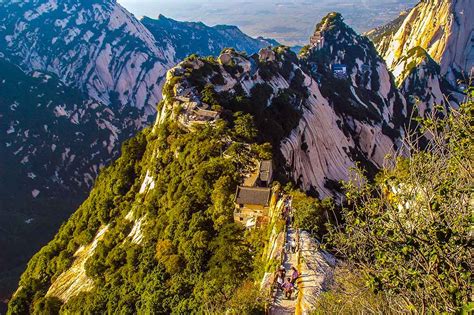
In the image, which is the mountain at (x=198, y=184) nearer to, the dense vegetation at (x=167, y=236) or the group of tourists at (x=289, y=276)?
the dense vegetation at (x=167, y=236)

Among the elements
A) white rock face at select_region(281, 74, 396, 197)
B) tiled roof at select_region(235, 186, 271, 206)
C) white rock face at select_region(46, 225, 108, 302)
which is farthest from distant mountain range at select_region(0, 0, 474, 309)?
tiled roof at select_region(235, 186, 271, 206)

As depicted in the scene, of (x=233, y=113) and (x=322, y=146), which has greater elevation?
(x=233, y=113)

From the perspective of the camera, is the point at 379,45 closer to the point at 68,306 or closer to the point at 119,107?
the point at 119,107

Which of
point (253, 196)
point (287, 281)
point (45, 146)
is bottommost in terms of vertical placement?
point (45, 146)

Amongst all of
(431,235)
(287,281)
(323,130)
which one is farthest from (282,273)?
(323,130)

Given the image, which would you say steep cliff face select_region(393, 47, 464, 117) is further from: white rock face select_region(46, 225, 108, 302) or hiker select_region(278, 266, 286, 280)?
hiker select_region(278, 266, 286, 280)

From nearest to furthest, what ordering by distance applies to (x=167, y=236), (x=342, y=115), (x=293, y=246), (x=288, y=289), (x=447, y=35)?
(x=288, y=289), (x=293, y=246), (x=167, y=236), (x=342, y=115), (x=447, y=35)

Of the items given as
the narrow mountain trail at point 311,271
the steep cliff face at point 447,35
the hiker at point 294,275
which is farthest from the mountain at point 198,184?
the steep cliff face at point 447,35

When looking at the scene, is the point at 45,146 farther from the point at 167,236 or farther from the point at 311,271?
the point at 311,271

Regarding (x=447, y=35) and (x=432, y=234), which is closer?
(x=432, y=234)
